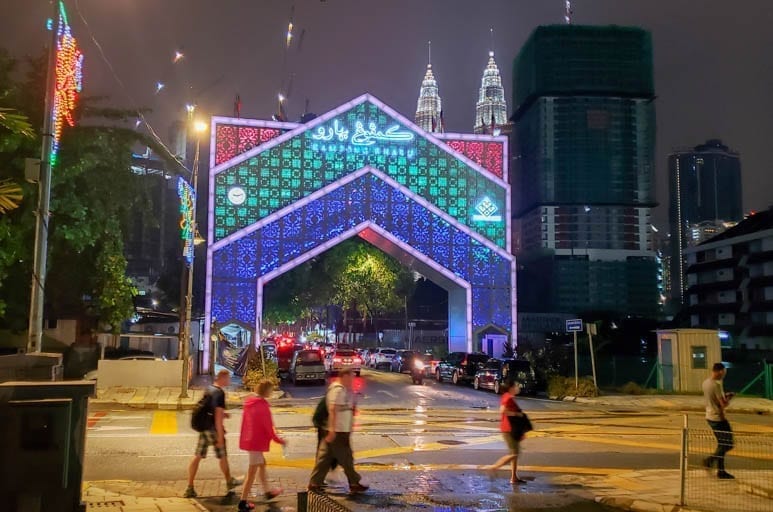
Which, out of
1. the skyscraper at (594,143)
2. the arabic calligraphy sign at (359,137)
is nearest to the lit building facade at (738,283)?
the arabic calligraphy sign at (359,137)

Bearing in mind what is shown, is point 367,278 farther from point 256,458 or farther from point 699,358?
point 256,458

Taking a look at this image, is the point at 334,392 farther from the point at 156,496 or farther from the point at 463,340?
the point at 463,340

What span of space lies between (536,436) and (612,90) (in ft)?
507

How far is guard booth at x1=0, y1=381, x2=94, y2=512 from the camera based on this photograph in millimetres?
6195

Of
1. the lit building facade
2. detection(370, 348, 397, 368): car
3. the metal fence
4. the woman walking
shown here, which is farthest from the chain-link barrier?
the lit building facade

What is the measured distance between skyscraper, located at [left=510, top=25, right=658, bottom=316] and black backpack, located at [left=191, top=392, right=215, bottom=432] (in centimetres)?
14569

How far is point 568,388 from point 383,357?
75.3 ft

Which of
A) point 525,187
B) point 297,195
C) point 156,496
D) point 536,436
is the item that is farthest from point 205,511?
point 525,187

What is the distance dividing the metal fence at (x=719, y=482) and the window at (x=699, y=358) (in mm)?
17012

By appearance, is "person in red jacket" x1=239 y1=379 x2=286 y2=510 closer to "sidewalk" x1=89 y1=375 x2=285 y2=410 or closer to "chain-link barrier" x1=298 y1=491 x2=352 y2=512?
"chain-link barrier" x1=298 y1=491 x2=352 y2=512

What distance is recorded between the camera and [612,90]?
518 feet

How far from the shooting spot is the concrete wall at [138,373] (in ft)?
83.9

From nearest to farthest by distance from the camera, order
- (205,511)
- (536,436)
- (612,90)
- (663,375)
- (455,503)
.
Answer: (205,511)
(455,503)
(536,436)
(663,375)
(612,90)

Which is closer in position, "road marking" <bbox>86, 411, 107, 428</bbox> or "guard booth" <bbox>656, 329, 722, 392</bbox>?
"road marking" <bbox>86, 411, 107, 428</bbox>
